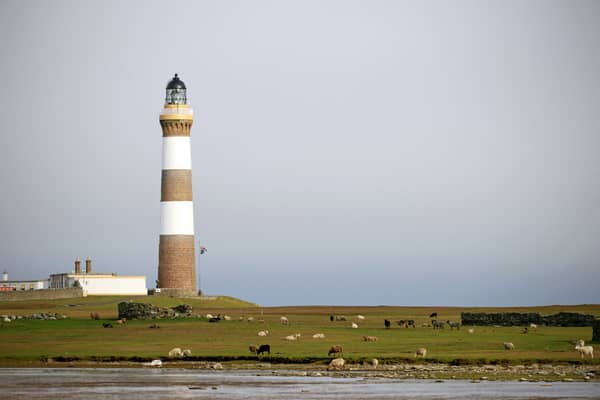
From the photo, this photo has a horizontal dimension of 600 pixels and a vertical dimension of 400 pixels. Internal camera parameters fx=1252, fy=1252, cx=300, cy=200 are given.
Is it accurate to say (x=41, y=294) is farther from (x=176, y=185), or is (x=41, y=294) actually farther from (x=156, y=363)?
(x=156, y=363)

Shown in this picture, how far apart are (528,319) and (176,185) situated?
29.8m

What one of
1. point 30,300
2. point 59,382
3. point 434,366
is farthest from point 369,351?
point 30,300

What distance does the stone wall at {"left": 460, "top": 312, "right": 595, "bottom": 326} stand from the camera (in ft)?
230

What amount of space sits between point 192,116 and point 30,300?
19356 millimetres

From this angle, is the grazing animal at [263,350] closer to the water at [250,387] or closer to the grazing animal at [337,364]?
the grazing animal at [337,364]

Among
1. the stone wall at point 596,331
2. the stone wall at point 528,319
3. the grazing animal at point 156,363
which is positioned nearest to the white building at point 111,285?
the stone wall at point 528,319

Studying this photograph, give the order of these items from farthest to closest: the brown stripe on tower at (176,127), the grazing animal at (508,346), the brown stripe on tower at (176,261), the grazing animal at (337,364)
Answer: the brown stripe on tower at (176,127) < the brown stripe on tower at (176,261) < the grazing animal at (508,346) < the grazing animal at (337,364)

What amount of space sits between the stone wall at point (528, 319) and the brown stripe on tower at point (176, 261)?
24.8 m

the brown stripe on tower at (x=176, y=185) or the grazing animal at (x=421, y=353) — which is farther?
the brown stripe on tower at (x=176, y=185)

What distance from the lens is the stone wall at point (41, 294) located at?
96.4m

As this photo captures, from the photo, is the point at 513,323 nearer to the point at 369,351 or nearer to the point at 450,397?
the point at 369,351

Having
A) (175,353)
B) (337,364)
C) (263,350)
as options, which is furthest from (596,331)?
(175,353)

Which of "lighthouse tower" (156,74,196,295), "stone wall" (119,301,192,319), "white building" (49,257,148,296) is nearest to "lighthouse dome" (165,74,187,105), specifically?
"lighthouse tower" (156,74,196,295)

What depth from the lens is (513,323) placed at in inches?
2813
